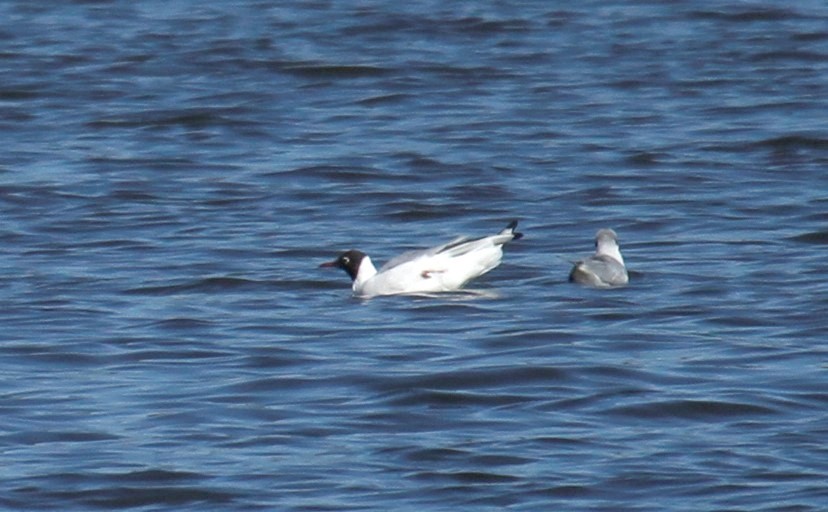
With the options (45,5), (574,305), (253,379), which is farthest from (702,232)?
(45,5)

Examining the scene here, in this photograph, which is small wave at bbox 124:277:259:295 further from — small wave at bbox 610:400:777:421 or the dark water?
small wave at bbox 610:400:777:421

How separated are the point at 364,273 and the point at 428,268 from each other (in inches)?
15.3

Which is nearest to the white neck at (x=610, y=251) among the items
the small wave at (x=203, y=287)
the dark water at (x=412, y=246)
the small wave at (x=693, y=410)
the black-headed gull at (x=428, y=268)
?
the dark water at (x=412, y=246)

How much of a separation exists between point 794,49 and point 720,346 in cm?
1251

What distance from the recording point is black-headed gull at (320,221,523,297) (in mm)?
12523

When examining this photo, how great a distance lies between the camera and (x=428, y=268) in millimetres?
12500

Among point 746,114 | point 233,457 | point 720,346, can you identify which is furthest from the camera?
point 746,114

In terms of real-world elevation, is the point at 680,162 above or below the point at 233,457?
below

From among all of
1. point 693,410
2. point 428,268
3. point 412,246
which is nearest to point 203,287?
point 428,268

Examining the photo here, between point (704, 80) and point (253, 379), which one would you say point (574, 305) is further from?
point (704, 80)

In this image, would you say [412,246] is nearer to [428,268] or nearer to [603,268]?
[428,268]

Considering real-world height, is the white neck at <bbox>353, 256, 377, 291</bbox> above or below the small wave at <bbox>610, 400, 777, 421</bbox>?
below

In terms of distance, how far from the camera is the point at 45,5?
91.4 ft

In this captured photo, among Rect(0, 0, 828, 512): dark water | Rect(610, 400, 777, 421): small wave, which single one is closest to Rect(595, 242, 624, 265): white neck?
Rect(0, 0, 828, 512): dark water
